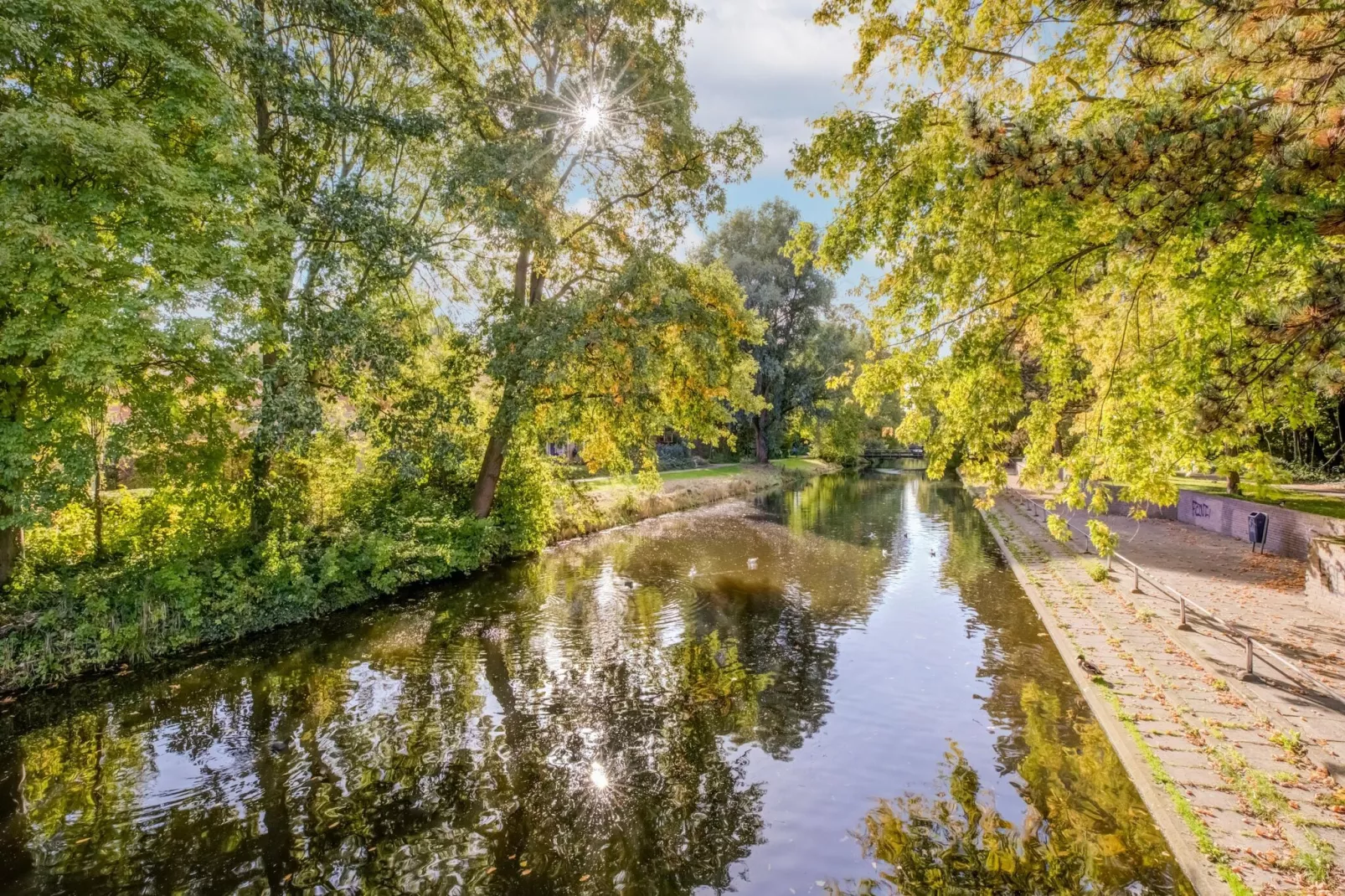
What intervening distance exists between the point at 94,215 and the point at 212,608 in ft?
24.8

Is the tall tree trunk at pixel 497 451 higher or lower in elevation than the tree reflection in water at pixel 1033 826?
higher

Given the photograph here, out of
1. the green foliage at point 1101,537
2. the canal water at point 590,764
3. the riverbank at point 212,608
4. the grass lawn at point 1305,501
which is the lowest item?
the canal water at point 590,764

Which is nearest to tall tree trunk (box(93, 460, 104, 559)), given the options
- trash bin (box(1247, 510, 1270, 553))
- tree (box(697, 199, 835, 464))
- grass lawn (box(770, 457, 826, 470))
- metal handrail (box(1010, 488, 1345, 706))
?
metal handrail (box(1010, 488, 1345, 706))

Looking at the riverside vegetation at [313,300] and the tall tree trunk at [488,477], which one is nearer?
the riverside vegetation at [313,300]

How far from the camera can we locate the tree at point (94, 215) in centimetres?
930

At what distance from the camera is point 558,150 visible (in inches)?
736

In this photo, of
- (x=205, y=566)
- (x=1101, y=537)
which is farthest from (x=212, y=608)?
(x=1101, y=537)

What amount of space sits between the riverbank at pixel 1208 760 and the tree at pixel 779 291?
109 ft

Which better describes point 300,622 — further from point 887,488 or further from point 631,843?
point 887,488

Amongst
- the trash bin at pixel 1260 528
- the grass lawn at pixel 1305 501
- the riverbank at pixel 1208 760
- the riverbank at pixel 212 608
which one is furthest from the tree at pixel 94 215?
the trash bin at pixel 1260 528

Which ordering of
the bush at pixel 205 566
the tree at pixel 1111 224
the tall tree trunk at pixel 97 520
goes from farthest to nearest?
1. the tall tree trunk at pixel 97 520
2. the bush at pixel 205 566
3. the tree at pixel 1111 224

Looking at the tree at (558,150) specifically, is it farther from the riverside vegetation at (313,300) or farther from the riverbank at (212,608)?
the riverbank at (212,608)

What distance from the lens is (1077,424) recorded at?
1064 centimetres

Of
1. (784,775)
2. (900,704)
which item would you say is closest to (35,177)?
(784,775)
